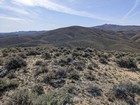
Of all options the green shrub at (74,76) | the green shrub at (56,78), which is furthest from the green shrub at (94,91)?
the green shrub at (74,76)

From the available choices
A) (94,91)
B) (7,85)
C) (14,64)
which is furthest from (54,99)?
(14,64)

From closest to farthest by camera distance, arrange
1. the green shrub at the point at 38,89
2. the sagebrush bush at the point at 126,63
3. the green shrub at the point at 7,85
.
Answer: the green shrub at the point at 38,89 → the green shrub at the point at 7,85 → the sagebrush bush at the point at 126,63

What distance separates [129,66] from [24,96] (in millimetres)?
13098

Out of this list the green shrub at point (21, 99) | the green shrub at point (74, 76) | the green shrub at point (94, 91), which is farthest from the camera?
the green shrub at point (74, 76)

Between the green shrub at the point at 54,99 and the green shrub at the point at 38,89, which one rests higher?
the green shrub at the point at 54,99

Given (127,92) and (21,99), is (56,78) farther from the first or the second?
(21,99)

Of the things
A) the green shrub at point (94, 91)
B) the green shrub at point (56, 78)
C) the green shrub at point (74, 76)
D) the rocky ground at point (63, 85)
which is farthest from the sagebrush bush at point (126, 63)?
the green shrub at point (94, 91)

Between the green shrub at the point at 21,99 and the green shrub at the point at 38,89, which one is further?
the green shrub at the point at 38,89

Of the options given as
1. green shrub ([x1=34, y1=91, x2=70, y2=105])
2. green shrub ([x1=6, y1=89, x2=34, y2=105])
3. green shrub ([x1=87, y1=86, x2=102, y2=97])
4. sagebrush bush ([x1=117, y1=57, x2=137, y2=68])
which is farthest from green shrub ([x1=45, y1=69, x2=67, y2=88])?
sagebrush bush ([x1=117, y1=57, x2=137, y2=68])

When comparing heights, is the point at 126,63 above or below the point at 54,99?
below

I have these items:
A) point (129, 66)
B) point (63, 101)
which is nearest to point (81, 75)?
point (63, 101)

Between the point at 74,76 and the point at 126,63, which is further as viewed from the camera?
the point at 126,63

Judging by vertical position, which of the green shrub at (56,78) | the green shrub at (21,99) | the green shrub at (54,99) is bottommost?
the green shrub at (56,78)

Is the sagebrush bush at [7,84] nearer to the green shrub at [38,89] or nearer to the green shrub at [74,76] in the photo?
the green shrub at [38,89]
